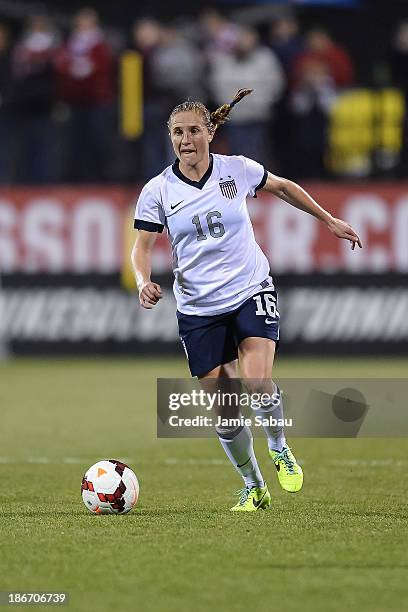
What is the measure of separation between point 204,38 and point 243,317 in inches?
477

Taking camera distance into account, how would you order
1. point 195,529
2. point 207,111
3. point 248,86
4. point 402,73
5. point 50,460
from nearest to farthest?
point 195,529 < point 207,111 < point 50,460 < point 248,86 < point 402,73

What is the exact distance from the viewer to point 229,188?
311 inches

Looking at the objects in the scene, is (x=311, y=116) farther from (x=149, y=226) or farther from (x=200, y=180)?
(x=149, y=226)

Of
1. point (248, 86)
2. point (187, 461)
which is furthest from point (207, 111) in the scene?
point (248, 86)

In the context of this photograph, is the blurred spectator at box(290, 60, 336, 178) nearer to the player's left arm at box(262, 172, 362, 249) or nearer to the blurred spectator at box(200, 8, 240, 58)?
the blurred spectator at box(200, 8, 240, 58)

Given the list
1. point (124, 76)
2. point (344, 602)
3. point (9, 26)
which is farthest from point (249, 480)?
point (9, 26)

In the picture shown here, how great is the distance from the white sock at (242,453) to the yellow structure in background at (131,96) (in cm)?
1094

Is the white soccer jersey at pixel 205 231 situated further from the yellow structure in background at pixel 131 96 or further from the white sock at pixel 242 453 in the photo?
the yellow structure in background at pixel 131 96

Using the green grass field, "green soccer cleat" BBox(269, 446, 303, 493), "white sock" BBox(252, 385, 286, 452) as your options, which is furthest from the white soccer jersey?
the green grass field

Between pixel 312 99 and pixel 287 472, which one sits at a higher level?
pixel 312 99

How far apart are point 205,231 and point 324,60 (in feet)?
37.4

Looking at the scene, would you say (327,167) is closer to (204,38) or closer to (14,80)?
(204,38)

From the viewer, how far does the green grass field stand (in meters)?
5.56

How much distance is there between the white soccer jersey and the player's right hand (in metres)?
0.48
